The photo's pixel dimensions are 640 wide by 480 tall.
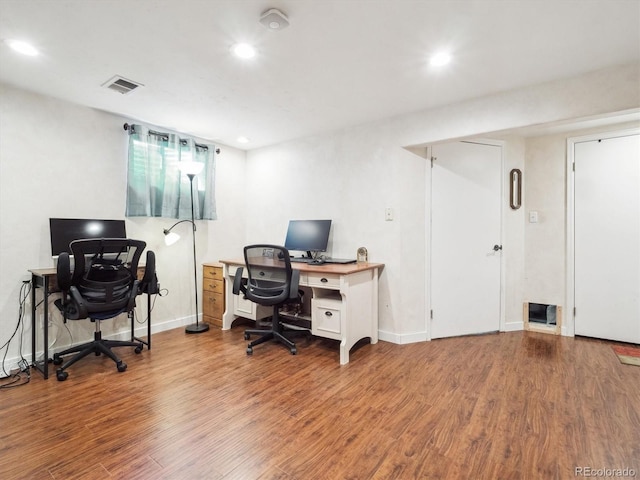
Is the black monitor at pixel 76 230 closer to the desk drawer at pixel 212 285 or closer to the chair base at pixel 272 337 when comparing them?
the desk drawer at pixel 212 285

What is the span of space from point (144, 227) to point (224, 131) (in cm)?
143

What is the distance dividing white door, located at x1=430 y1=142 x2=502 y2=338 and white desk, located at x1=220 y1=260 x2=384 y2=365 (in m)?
0.71

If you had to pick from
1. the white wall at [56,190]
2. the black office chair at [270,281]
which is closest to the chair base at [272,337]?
the black office chair at [270,281]

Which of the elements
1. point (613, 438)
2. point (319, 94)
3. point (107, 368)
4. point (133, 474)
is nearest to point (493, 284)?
point (613, 438)

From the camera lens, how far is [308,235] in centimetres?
361

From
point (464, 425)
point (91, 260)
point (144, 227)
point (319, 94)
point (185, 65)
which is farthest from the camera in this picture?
point (144, 227)

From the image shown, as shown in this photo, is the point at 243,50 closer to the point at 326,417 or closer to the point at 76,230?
the point at 76,230

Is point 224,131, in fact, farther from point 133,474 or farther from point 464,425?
point 464,425

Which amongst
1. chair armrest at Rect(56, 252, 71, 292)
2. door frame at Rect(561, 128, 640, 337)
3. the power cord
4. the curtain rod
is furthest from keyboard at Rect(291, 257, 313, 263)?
door frame at Rect(561, 128, 640, 337)

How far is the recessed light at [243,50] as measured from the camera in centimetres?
197

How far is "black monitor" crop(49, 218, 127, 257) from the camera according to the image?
8.83 ft

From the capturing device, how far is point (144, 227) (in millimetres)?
3408

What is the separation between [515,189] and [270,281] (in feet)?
9.99

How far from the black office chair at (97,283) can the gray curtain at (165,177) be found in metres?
0.88
